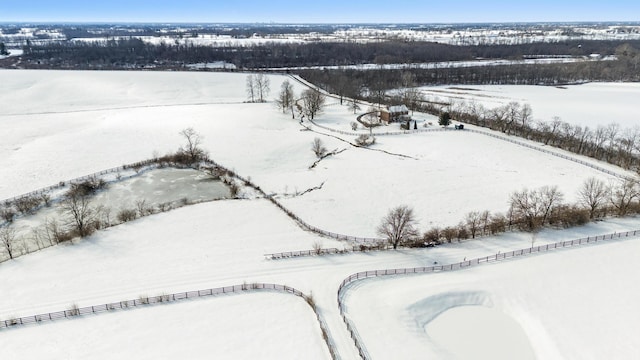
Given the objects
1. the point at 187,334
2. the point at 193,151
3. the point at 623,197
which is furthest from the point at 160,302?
the point at 623,197

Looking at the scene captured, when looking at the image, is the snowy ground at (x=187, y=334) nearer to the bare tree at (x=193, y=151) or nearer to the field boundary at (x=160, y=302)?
the field boundary at (x=160, y=302)

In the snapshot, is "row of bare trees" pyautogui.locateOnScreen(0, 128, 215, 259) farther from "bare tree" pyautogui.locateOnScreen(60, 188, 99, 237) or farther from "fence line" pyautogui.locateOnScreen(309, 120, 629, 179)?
"fence line" pyautogui.locateOnScreen(309, 120, 629, 179)

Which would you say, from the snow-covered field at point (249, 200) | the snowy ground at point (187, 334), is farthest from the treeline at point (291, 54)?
the snowy ground at point (187, 334)

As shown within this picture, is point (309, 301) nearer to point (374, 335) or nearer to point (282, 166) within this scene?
point (374, 335)

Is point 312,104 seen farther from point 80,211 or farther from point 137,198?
point 80,211

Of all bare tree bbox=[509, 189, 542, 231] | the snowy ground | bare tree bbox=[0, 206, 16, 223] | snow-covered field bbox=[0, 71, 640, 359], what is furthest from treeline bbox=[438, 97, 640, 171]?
bare tree bbox=[0, 206, 16, 223]

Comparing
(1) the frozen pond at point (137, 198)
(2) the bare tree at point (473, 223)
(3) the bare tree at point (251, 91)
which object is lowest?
(1) the frozen pond at point (137, 198)
